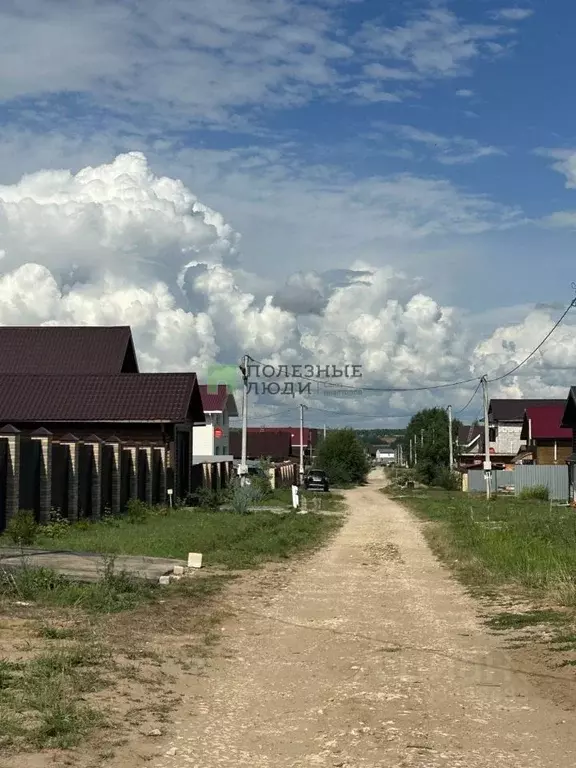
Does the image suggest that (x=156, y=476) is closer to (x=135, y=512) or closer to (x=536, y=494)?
(x=135, y=512)

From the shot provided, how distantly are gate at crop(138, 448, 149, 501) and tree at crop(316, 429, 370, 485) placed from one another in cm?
4422

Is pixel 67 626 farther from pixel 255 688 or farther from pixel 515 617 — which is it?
pixel 515 617

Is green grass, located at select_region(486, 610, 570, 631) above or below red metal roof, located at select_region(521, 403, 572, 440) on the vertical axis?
below

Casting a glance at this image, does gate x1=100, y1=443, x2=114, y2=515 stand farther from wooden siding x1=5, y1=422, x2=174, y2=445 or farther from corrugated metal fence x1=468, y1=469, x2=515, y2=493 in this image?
corrugated metal fence x1=468, y1=469, x2=515, y2=493

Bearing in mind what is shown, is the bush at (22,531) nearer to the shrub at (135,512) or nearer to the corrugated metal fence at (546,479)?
the shrub at (135,512)

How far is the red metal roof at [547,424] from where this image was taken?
195 feet

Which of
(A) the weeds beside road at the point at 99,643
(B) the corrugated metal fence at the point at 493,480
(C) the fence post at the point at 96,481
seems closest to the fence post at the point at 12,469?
(A) the weeds beside road at the point at 99,643

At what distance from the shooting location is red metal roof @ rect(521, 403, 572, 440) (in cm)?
5957

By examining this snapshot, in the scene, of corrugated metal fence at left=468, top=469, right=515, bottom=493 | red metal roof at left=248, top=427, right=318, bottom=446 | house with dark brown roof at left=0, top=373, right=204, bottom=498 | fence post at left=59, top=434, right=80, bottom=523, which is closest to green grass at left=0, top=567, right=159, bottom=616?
fence post at left=59, top=434, right=80, bottom=523

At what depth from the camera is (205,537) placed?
747 inches

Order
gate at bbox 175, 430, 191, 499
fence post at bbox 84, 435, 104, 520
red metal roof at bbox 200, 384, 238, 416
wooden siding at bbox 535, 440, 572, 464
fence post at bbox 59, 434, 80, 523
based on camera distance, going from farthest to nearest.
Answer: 1. red metal roof at bbox 200, 384, 238, 416
2. wooden siding at bbox 535, 440, 572, 464
3. gate at bbox 175, 430, 191, 499
4. fence post at bbox 84, 435, 104, 520
5. fence post at bbox 59, 434, 80, 523

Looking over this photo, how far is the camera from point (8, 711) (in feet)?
20.2

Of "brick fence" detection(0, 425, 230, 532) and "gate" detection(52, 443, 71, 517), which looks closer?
"brick fence" detection(0, 425, 230, 532)

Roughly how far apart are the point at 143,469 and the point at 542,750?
23628 millimetres
